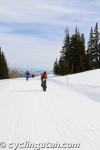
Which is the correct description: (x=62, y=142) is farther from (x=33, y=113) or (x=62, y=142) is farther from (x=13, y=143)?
(x=33, y=113)

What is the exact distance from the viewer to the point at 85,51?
86.5 meters

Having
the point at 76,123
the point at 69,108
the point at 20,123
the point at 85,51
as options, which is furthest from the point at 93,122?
the point at 85,51

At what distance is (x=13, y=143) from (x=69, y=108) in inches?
314

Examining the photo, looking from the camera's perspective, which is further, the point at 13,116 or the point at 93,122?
the point at 13,116

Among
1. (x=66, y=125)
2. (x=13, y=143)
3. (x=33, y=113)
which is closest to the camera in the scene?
(x=13, y=143)

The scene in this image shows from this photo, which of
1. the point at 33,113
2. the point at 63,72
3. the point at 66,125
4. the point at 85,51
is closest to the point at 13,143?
the point at 66,125

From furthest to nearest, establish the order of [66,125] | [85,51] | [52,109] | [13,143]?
[85,51]
[52,109]
[66,125]
[13,143]

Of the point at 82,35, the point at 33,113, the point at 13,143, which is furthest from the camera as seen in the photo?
the point at 82,35

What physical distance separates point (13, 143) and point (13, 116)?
16.4 ft

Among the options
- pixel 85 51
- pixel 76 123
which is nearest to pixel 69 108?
pixel 76 123

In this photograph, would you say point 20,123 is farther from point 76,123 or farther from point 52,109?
point 52,109

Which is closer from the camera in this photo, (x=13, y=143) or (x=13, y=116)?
(x=13, y=143)

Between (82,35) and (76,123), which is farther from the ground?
(82,35)

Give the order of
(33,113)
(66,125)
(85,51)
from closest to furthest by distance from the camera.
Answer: (66,125)
(33,113)
(85,51)
